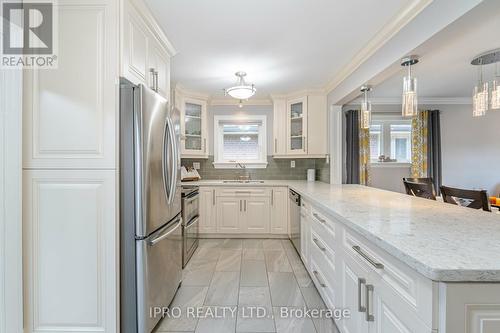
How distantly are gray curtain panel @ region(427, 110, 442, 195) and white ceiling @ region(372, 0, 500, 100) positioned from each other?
1.19 feet

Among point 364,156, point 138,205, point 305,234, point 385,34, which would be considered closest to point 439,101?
point 364,156

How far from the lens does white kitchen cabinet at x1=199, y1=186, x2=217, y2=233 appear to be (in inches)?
155

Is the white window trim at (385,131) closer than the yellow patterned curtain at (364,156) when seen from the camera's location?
No

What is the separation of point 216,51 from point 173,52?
43cm

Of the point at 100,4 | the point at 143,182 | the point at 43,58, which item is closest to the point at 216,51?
the point at 100,4

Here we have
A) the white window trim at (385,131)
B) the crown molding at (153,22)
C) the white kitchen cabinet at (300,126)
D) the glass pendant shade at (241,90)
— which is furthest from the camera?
the white window trim at (385,131)

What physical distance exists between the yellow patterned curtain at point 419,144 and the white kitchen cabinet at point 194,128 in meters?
3.74

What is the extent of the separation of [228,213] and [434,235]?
10.2 feet

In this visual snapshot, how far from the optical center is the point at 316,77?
333 cm

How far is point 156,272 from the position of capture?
5.74 ft

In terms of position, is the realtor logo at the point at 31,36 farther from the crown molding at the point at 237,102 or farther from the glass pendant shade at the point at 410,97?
the crown molding at the point at 237,102

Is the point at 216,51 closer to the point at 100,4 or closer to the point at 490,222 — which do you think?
the point at 100,4

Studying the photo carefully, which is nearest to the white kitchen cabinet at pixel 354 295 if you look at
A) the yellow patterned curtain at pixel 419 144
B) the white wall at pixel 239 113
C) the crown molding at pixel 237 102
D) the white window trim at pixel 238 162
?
the white window trim at pixel 238 162

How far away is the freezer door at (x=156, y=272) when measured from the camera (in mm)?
1578
